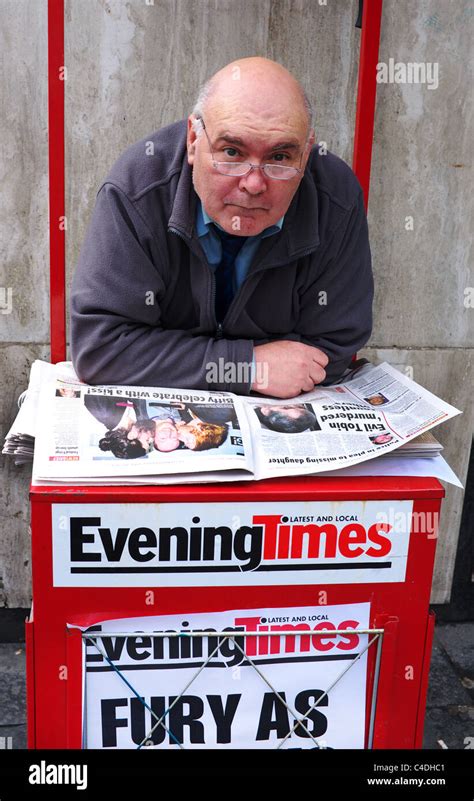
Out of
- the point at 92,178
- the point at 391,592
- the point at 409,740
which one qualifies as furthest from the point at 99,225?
the point at 409,740

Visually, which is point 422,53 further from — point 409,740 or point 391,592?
point 409,740

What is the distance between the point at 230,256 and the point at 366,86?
1.62ft

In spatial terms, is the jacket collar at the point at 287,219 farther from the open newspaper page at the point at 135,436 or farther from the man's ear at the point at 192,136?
the open newspaper page at the point at 135,436

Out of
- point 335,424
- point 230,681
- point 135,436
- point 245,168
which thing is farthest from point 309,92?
point 230,681

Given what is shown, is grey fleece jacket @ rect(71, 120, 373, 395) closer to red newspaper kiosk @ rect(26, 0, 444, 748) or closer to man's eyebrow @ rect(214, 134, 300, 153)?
man's eyebrow @ rect(214, 134, 300, 153)

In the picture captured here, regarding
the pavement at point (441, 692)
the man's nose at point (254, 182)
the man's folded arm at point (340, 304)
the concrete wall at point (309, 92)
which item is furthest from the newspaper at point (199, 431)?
the pavement at point (441, 692)

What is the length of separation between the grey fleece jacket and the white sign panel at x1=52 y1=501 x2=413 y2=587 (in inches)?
12.9

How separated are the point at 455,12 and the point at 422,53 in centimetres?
12

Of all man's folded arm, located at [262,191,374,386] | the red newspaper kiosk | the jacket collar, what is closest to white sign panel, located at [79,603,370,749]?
the red newspaper kiosk

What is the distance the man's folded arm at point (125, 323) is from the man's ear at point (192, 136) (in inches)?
5.8

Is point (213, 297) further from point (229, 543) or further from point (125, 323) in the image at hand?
point (229, 543)

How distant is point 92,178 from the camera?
2020 millimetres

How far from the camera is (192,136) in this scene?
1.48 meters

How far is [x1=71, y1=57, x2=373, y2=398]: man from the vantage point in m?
1.39
